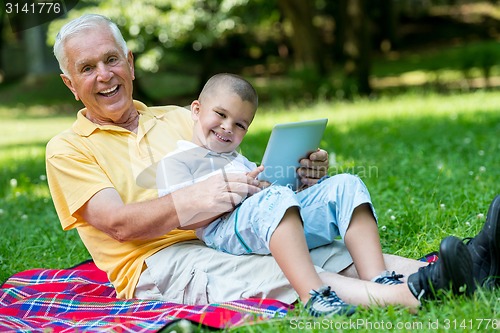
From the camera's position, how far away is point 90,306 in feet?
11.1

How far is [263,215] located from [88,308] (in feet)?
3.21

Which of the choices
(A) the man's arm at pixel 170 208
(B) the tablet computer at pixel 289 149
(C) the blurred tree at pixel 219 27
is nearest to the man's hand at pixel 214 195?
(A) the man's arm at pixel 170 208

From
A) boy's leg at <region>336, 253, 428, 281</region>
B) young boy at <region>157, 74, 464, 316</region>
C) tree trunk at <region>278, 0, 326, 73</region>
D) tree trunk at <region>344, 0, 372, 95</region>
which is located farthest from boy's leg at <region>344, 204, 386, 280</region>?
tree trunk at <region>278, 0, 326, 73</region>

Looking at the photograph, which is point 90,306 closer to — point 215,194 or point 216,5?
point 215,194

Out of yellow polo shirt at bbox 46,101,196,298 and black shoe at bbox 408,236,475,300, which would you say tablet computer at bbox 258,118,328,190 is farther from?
black shoe at bbox 408,236,475,300

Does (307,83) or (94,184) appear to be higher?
(94,184)

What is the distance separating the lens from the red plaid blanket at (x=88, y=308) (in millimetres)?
2914

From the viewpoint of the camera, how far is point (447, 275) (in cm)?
272

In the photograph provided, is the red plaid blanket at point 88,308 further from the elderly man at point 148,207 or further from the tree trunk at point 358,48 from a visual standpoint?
the tree trunk at point 358,48

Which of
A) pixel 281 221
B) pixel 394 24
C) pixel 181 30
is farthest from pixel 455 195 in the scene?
pixel 394 24

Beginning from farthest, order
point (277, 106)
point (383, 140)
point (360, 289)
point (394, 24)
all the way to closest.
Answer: point (394, 24), point (277, 106), point (383, 140), point (360, 289)

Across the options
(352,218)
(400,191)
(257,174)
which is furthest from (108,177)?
(400,191)

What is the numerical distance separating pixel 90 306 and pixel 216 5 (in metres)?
12.9

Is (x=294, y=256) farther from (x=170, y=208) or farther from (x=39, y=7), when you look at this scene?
(x=39, y=7)
